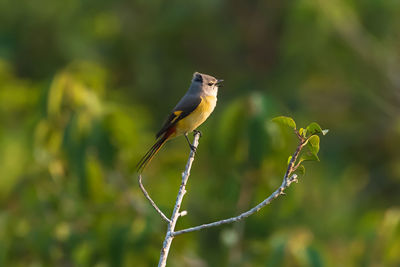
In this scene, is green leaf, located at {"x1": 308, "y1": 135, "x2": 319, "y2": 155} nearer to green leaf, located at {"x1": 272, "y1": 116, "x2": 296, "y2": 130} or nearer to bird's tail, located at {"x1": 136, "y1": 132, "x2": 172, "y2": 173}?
green leaf, located at {"x1": 272, "y1": 116, "x2": 296, "y2": 130}

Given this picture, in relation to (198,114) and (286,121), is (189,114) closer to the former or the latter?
(198,114)

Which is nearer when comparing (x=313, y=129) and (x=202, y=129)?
(x=313, y=129)

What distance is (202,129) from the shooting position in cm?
729

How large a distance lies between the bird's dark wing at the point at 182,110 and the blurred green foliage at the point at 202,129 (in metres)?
0.91

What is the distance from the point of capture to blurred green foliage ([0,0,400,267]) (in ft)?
19.9

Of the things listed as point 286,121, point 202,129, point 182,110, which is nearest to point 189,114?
point 182,110

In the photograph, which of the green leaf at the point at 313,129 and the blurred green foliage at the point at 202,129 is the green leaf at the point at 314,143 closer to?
the green leaf at the point at 313,129

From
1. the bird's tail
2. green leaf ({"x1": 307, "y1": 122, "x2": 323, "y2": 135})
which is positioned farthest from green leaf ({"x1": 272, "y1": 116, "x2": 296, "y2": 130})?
the bird's tail

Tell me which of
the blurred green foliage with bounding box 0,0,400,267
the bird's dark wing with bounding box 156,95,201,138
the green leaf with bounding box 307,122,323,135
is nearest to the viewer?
the green leaf with bounding box 307,122,323,135

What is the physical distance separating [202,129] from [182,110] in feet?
7.51

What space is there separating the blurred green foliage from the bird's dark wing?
2.98 ft

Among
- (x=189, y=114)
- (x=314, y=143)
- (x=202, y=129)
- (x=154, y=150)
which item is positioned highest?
(x=314, y=143)

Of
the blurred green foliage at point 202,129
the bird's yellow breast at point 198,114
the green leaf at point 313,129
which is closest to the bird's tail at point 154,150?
the bird's yellow breast at point 198,114

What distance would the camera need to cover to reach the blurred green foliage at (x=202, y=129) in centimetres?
606
